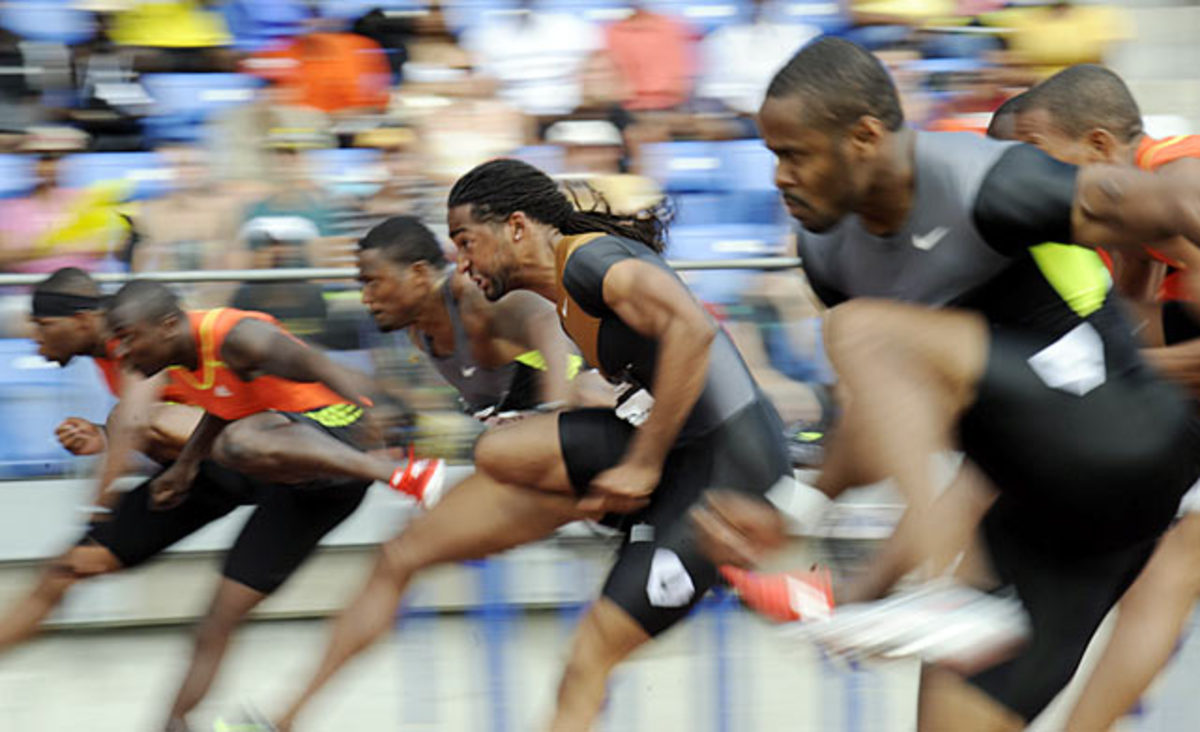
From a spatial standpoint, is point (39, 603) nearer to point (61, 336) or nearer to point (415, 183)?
point (61, 336)

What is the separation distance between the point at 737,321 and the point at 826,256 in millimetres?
2171

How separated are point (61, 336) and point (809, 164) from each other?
3105mm

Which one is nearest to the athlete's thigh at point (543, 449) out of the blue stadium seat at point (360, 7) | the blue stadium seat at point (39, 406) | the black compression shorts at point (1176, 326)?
the black compression shorts at point (1176, 326)

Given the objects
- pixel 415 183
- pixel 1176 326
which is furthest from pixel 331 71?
pixel 1176 326

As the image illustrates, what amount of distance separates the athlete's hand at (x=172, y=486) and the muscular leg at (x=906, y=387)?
2608 mm

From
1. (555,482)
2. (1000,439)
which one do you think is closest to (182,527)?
(555,482)

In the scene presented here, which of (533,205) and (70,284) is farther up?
(533,205)

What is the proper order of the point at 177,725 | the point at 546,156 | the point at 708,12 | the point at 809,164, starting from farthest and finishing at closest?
1. the point at 708,12
2. the point at 546,156
3. the point at 177,725
4. the point at 809,164

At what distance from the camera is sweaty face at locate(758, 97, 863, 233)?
300cm

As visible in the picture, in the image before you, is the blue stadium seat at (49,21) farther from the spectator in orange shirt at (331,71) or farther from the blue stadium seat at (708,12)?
the blue stadium seat at (708,12)

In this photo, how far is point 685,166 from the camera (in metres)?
7.28

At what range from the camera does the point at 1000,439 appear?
303 centimetres

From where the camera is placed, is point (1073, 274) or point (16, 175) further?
point (16, 175)

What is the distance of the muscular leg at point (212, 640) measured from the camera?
4.89 m
